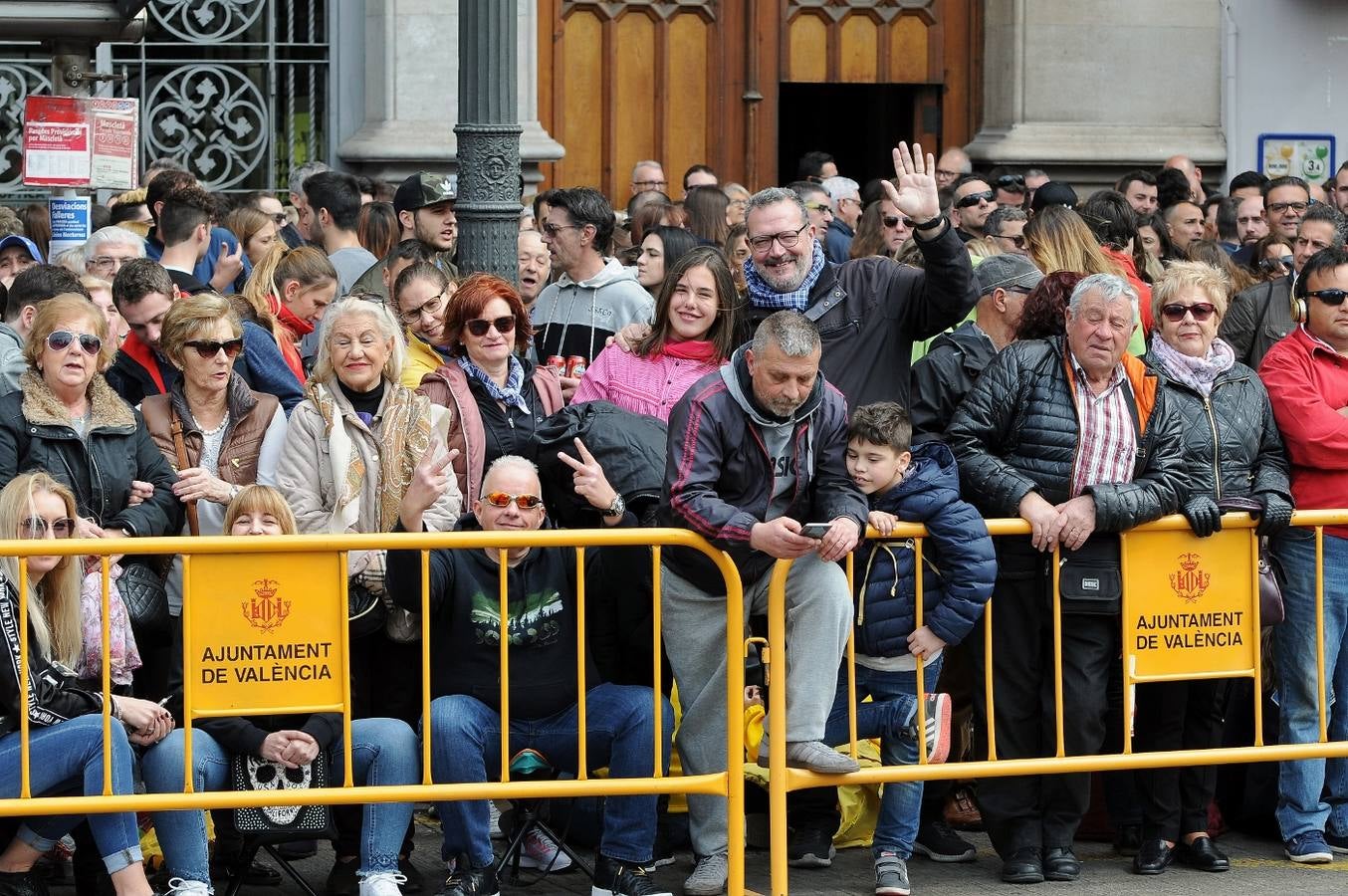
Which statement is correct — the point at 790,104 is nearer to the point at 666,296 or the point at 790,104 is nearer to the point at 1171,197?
the point at 1171,197

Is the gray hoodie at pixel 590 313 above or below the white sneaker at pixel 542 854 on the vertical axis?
above

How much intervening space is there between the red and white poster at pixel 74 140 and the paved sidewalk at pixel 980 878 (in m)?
3.91

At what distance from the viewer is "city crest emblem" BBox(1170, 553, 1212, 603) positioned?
730 cm

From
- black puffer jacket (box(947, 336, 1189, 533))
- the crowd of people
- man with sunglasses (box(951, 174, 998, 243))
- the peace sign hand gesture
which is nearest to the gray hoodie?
the crowd of people

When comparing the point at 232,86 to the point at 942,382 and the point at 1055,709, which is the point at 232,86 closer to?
the point at 942,382

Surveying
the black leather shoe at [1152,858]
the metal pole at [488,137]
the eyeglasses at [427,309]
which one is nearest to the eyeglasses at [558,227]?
the eyeglasses at [427,309]

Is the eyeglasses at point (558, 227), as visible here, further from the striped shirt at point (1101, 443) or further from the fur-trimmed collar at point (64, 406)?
the striped shirt at point (1101, 443)

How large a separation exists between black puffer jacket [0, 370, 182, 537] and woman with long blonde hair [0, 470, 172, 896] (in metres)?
0.45

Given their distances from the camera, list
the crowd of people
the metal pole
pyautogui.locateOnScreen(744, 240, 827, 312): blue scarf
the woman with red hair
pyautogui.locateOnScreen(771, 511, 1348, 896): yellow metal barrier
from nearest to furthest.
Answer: the crowd of people < pyautogui.locateOnScreen(771, 511, 1348, 896): yellow metal barrier < the woman with red hair < pyautogui.locateOnScreen(744, 240, 827, 312): blue scarf < the metal pole

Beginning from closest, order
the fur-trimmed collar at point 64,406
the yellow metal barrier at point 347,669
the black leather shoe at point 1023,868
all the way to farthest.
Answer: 1. the yellow metal barrier at point 347,669
2. the fur-trimmed collar at point 64,406
3. the black leather shoe at point 1023,868

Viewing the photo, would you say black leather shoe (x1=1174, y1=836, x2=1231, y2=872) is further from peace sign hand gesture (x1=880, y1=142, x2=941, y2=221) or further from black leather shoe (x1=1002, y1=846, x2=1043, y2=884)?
peace sign hand gesture (x1=880, y1=142, x2=941, y2=221)

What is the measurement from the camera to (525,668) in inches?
276

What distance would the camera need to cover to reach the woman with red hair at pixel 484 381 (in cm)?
758

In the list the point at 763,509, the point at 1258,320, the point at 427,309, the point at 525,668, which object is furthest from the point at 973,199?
the point at 525,668
